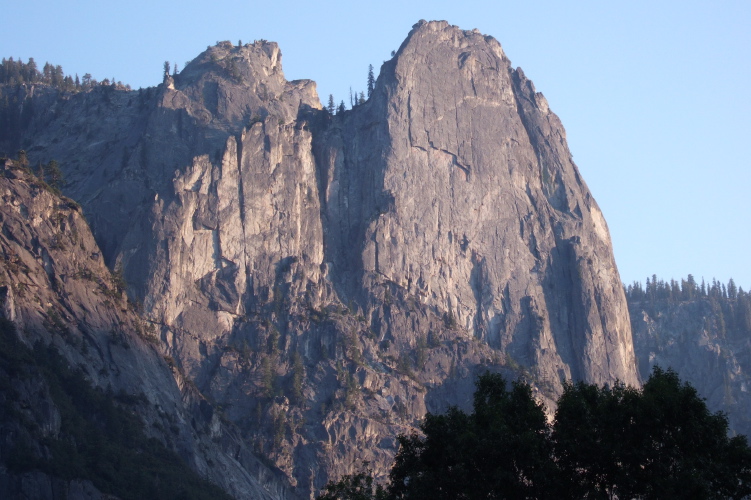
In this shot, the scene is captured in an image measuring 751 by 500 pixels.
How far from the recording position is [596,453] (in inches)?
2459

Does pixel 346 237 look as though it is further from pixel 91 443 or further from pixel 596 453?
pixel 596 453

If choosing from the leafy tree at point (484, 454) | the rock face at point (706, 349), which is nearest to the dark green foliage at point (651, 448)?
the leafy tree at point (484, 454)

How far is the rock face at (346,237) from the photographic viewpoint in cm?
14075

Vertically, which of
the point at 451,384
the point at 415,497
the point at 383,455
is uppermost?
the point at 451,384

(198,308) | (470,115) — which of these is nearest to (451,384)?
(198,308)

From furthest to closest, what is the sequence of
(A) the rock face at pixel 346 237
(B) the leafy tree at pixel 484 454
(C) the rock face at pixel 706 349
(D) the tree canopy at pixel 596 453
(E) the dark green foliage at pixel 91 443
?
1. (C) the rock face at pixel 706 349
2. (A) the rock face at pixel 346 237
3. (E) the dark green foliage at pixel 91 443
4. (B) the leafy tree at pixel 484 454
5. (D) the tree canopy at pixel 596 453

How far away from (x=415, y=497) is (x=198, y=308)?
8339 centimetres

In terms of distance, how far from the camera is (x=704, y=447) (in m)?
60.8

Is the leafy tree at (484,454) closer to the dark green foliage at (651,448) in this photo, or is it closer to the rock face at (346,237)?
the dark green foliage at (651,448)

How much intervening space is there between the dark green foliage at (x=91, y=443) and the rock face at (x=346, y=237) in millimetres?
21032

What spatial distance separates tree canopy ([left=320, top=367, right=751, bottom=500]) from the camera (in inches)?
2357

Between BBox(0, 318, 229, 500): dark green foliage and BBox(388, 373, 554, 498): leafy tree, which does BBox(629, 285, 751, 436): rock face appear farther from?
BBox(388, 373, 554, 498): leafy tree

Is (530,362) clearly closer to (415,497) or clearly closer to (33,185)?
(33,185)

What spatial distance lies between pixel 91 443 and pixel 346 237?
199 ft
